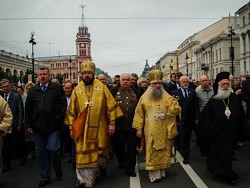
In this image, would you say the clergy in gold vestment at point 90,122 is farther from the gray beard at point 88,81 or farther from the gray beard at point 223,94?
the gray beard at point 223,94

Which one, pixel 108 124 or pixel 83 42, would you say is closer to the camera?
pixel 108 124

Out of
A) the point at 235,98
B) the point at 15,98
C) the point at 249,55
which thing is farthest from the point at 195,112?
the point at 249,55

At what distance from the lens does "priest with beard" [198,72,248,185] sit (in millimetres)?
6203

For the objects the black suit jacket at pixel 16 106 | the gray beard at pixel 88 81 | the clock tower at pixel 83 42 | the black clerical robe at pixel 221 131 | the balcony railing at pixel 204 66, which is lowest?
the black clerical robe at pixel 221 131

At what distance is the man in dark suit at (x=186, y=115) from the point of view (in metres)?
7.90

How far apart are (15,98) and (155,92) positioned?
360 centimetres

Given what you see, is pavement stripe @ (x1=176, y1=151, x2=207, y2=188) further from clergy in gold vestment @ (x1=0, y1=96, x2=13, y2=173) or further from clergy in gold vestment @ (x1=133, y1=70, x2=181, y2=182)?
clergy in gold vestment @ (x1=0, y1=96, x2=13, y2=173)

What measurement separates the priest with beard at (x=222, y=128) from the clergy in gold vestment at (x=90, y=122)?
1.74 meters

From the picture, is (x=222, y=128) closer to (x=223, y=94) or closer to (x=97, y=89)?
(x=223, y=94)

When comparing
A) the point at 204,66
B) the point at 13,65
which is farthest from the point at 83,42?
the point at 204,66

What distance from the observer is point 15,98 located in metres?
8.23

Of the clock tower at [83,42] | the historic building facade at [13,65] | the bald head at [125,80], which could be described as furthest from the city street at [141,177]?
the clock tower at [83,42]

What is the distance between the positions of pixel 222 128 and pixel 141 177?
1.84 meters

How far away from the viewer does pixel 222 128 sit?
20.7 ft
